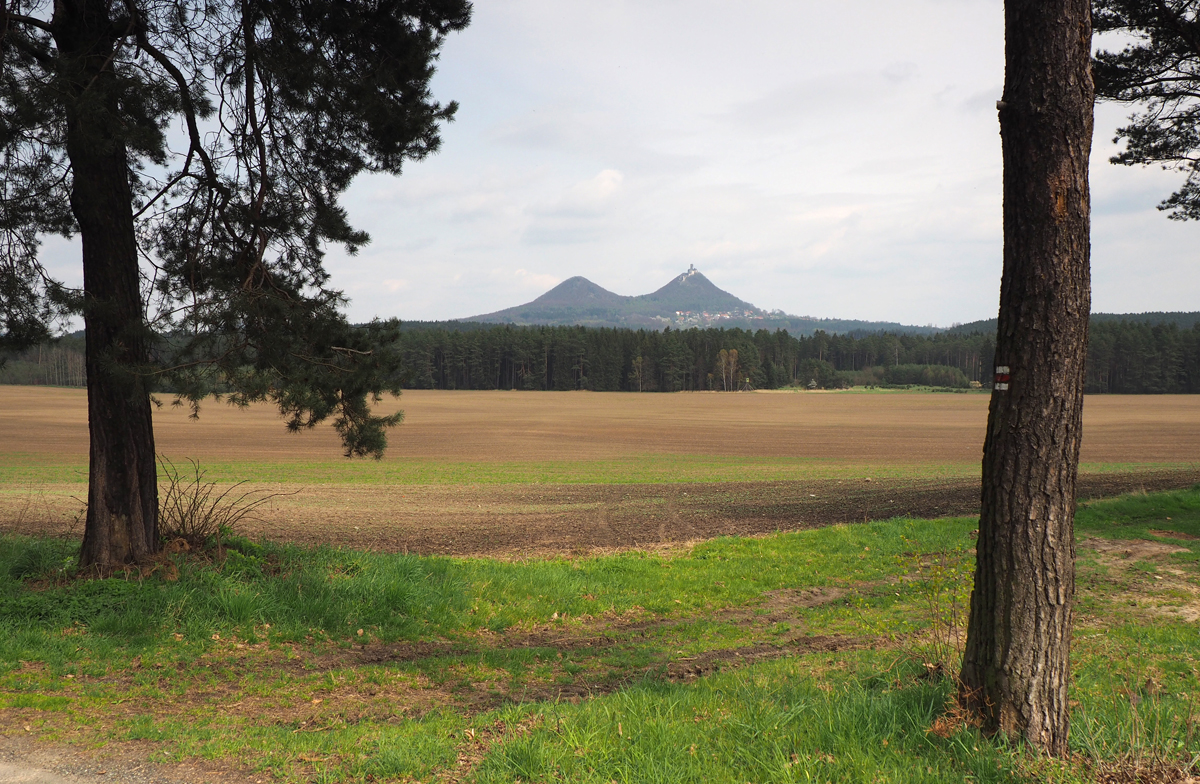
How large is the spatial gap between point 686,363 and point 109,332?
123585 millimetres

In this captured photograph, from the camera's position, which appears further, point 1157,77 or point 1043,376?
point 1157,77

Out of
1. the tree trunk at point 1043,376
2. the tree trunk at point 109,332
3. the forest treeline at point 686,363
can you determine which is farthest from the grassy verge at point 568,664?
the forest treeline at point 686,363

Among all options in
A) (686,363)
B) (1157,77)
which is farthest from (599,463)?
(686,363)

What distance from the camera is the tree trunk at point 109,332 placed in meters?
7.24

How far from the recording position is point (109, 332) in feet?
24.2

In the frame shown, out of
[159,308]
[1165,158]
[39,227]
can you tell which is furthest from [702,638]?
[1165,158]

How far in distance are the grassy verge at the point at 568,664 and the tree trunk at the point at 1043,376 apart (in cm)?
41

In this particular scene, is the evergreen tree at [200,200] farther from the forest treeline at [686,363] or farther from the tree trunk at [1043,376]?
the forest treeline at [686,363]

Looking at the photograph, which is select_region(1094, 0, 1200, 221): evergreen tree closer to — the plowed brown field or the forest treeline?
the plowed brown field

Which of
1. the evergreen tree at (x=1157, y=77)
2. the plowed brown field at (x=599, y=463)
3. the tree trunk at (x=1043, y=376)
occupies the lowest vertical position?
the plowed brown field at (x=599, y=463)

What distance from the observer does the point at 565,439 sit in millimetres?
44594

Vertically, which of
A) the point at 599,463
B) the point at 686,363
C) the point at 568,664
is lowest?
the point at 599,463

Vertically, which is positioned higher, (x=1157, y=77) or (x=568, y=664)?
(x=1157, y=77)

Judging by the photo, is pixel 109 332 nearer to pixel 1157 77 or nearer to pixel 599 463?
pixel 1157 77
